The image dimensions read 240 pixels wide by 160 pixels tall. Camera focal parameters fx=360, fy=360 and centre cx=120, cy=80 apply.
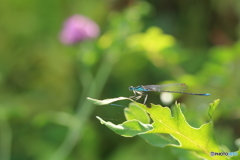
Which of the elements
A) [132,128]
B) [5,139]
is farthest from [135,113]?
[5,139]

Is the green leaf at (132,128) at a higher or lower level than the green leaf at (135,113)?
higher

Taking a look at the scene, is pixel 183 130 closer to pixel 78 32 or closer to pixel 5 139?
pixel 78 32

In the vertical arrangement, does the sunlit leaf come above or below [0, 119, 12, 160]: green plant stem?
above

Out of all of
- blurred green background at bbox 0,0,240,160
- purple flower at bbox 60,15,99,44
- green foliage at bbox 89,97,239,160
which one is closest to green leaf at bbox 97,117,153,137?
green foliage at bbox 89,97,239,160

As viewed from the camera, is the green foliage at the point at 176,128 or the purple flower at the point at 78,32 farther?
the purple flower at the point at 78,32

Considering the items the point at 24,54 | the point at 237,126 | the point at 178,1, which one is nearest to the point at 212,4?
the point at 178,1

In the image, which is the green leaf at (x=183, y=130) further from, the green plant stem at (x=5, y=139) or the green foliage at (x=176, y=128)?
the green plant stem at (x=5, y=139)

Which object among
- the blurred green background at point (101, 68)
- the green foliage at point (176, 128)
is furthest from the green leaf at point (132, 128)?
the blurred green background at point (101, 68)

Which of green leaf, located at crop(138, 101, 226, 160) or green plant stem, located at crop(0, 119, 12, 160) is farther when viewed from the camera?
green plant stem, located at crop(0, 119, 12, 160)

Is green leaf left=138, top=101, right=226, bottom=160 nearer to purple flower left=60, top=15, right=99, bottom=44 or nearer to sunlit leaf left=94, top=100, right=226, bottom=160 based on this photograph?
sunlit leaf left=94, top=100, right=226, bottom=160

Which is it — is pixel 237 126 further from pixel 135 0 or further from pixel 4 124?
pixel 4 124
